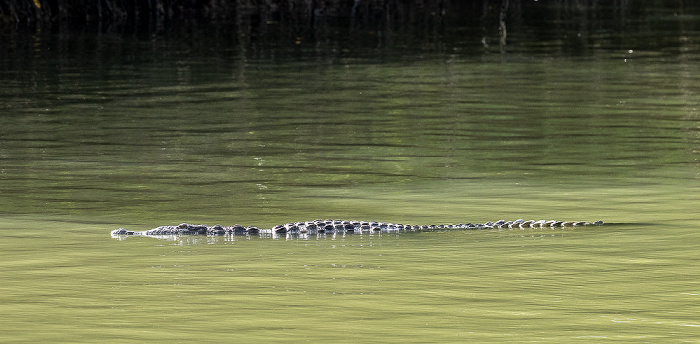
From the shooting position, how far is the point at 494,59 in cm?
2834

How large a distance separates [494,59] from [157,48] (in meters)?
8.96

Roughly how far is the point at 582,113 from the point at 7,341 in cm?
1390

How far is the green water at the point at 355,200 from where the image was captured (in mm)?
7297

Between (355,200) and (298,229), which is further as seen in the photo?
(355,200)

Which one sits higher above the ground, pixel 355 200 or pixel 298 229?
pixel 298 229

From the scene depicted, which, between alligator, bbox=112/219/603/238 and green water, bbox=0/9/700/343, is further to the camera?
alligator, bbox=112/219/603/238

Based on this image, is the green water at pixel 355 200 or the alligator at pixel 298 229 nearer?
the green water at pixel 355 200

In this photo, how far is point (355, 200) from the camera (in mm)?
12469

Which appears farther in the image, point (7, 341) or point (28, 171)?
point (28, 171)

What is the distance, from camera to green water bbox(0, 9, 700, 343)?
7.30 m

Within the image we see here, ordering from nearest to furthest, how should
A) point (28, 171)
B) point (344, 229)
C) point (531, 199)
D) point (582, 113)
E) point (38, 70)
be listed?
point (344, 229) → point (531, 199) → point (28, 171) → point (582, 113) → point (38, 70)

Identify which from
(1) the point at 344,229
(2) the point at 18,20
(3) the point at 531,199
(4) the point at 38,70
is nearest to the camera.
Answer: (1) the point at 344,229

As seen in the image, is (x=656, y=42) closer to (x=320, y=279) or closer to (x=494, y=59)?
(x=494, y=59)

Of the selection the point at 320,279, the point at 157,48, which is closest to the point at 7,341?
the point at 320,279
